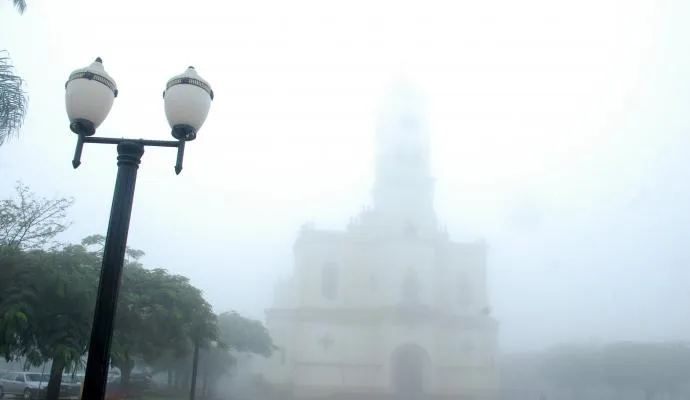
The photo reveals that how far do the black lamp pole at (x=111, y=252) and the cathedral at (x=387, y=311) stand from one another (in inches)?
1115

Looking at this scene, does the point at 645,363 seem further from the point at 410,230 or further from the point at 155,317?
the point at 155,317

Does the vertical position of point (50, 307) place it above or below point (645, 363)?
above

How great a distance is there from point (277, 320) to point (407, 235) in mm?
10030

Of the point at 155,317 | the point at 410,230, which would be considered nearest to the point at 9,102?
the point at 155,317

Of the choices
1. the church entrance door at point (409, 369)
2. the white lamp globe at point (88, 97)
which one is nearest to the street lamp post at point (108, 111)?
the white lamp globe at point (88, 97)

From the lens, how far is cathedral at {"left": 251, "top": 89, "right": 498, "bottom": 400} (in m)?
32.4

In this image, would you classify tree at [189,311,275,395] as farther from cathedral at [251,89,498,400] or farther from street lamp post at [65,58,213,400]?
street lamp post at [65,58,213,400]

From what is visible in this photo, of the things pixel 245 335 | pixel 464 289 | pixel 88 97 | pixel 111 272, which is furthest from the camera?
pixel 245 335

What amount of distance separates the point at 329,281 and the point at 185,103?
3172cm

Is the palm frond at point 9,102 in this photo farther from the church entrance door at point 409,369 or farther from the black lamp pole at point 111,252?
the church entrance door at point 409,369

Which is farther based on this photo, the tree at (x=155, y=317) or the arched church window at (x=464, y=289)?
the arched church window at (x=464, y=289)

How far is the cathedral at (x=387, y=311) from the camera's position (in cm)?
3238

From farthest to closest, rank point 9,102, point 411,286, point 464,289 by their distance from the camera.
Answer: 1. point 411,286
2. point 464,289
3. point 9,102

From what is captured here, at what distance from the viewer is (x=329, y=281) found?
117 ft
